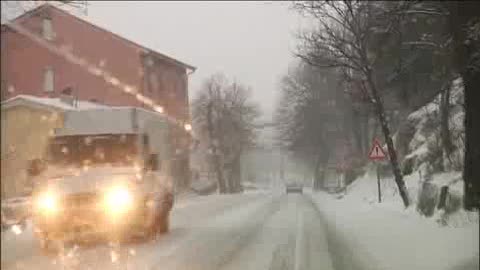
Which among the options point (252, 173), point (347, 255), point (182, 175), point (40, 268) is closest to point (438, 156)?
point (347, 255)

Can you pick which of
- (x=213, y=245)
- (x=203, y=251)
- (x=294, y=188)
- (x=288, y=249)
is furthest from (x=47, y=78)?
(x=288, y=249)

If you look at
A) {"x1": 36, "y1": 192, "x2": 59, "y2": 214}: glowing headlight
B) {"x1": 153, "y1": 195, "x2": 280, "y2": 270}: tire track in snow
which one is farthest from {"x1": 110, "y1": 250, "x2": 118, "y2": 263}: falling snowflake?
{"x1": 36, "y1": 192, "x2": 59, "y2": 214}: glowing headlight

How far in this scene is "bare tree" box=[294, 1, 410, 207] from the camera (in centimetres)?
2066

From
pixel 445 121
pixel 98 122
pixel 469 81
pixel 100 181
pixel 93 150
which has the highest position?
pixel 469 81

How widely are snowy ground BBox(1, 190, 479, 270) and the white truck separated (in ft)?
1.31

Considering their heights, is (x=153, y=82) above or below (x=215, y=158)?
above

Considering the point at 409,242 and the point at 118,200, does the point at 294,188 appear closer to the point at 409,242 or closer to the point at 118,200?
the point at 118,200

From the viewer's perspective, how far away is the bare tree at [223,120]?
65625mm

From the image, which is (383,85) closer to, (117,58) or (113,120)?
(113,120)

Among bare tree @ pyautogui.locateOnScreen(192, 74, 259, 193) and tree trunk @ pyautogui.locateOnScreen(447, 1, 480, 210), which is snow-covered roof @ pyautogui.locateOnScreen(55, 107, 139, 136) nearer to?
tree trunk @ pyautogui.locateOnScreen(447, 1, 480, 210)

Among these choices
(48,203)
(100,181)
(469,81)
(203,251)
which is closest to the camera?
(469,81)

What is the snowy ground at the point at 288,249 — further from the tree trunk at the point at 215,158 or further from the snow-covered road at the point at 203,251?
the tree trunk at the point at 215,158

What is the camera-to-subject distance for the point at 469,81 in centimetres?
1214

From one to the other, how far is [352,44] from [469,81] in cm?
→ 918
